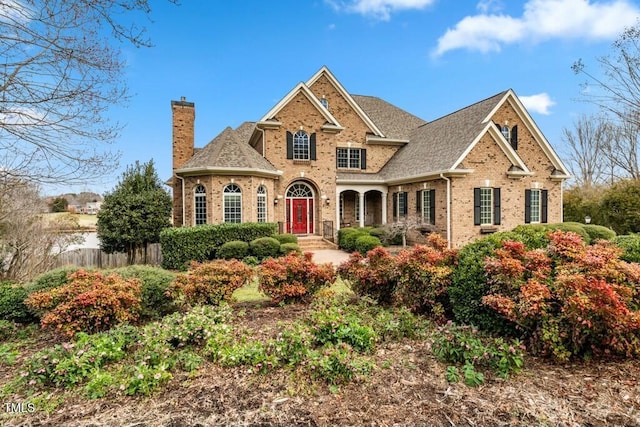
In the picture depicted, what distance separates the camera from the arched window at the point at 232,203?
52.7ft

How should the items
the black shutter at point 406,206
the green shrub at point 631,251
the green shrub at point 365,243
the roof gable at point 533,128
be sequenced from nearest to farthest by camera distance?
the green shrub at point 631,251, the green shrub at point 365,243, the black shutter at point 406,206, the roof gable at point 533,128

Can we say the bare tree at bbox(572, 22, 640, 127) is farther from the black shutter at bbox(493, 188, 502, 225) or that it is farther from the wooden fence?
the wooden fence

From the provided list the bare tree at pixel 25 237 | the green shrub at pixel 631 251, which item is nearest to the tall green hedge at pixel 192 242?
the bare tree at pixel 25 237

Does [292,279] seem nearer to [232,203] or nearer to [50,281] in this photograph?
[50,281]

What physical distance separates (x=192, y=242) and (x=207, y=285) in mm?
7792

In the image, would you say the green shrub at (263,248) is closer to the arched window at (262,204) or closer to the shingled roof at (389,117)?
the arched window at (262,204)

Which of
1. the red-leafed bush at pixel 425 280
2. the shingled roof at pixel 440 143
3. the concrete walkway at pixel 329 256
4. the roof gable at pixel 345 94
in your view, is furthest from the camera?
the roof gable at pixel 345 94

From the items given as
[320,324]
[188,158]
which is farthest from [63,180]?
[188,158]

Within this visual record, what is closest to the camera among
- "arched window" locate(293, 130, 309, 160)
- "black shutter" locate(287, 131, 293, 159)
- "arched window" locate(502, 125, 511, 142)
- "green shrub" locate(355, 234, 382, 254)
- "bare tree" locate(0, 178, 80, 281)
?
"bare tree" locate(0, 178, 80, 281)

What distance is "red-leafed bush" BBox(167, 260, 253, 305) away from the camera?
613cm

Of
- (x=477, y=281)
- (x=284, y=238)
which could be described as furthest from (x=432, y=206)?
(x=477, y=281)

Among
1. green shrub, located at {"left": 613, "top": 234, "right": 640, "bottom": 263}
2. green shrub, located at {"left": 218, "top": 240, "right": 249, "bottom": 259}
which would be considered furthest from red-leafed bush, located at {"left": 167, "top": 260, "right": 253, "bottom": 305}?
green shrub, located at {"left": 218, "top": 240, "right": 249, "bottom": 259}

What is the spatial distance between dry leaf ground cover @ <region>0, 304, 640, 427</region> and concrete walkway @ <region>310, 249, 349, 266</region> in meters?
10.2

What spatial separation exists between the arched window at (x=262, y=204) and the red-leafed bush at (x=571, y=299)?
13630 millimetres
